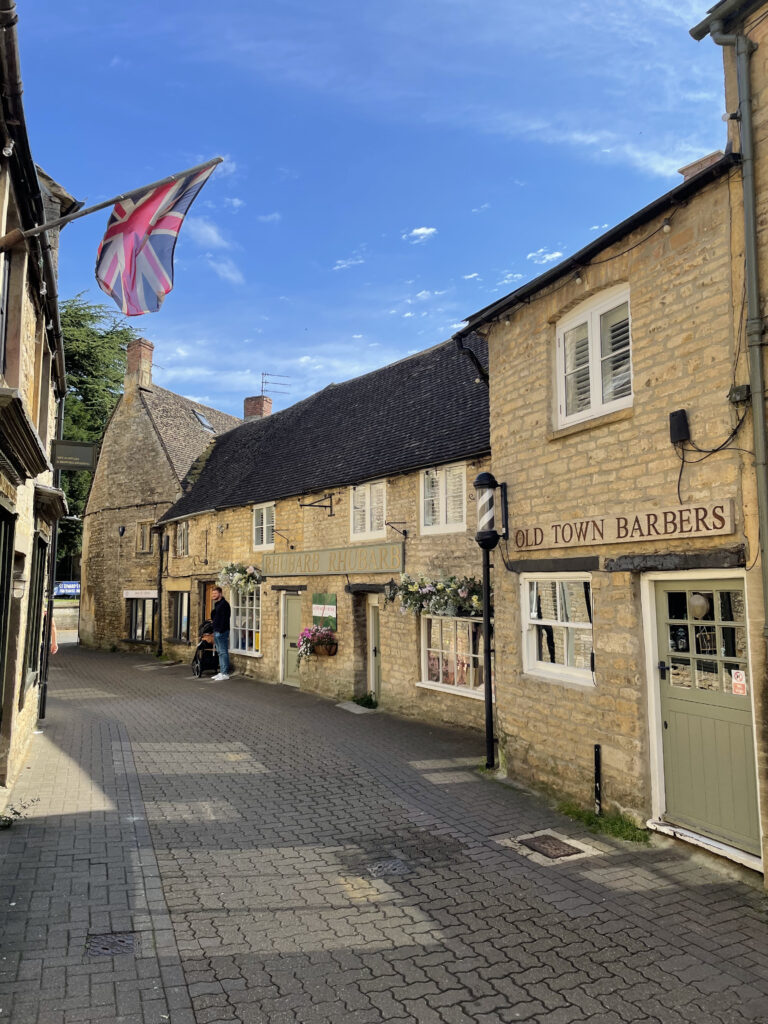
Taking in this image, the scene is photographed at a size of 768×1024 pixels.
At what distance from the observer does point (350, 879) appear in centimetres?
562

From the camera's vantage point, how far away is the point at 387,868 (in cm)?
585

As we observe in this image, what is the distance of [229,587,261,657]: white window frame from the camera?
18234mm

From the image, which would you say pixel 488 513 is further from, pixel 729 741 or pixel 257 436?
pixel 257 436

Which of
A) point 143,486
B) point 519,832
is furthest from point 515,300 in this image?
point 143,486

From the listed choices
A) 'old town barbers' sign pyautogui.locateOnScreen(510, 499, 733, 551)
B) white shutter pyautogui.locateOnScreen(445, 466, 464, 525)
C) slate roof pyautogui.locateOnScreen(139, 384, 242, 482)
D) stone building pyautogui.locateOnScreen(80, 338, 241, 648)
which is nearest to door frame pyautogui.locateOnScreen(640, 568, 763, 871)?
'old town barbers' sign pyautogui.locateOnScreen(510, 499, 733, 551)

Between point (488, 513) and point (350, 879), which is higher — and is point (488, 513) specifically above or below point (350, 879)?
above

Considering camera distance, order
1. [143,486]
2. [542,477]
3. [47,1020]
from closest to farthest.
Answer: [47,1020]
[542,477]
[143,486]

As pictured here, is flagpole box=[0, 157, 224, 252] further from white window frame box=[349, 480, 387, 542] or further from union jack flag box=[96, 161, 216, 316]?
white window frame box=[349, 480, 387, 542]

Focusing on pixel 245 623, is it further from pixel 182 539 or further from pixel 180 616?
pixel 182 539

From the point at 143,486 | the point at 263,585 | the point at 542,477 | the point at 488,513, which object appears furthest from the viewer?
the point at 143,486

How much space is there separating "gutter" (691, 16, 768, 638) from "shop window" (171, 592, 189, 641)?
19372 millimetres

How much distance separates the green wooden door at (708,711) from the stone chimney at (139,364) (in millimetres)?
24336

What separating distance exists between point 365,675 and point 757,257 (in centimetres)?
1089

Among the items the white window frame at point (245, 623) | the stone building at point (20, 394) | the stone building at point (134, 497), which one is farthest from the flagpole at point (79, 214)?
the stone building at point (134, 497)
